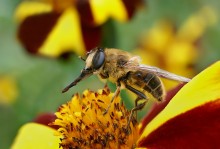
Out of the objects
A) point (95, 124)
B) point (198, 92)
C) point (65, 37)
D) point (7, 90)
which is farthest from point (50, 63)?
point (198, 92)

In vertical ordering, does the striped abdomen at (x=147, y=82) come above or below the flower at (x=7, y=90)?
below

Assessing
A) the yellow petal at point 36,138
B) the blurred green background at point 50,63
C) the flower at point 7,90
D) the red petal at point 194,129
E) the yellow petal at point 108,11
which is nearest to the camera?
the red petal at point 194,129

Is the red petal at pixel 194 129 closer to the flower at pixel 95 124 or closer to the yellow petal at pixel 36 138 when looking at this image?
the flower at pixel 95 124

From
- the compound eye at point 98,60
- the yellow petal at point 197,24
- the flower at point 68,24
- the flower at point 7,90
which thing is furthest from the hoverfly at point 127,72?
the yellow petal at point 197,24

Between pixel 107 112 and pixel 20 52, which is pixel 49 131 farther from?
pixel 20 52

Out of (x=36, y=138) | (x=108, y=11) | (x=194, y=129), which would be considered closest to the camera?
(x=194, y=129)

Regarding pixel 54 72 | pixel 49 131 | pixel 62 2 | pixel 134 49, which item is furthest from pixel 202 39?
pixel 49 131

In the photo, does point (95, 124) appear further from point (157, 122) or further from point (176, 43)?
point (176, 43)

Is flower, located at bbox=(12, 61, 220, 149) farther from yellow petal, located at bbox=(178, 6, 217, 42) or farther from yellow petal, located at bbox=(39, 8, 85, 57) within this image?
yellow petal, located at bbox=(178, 6, 217, 42)
